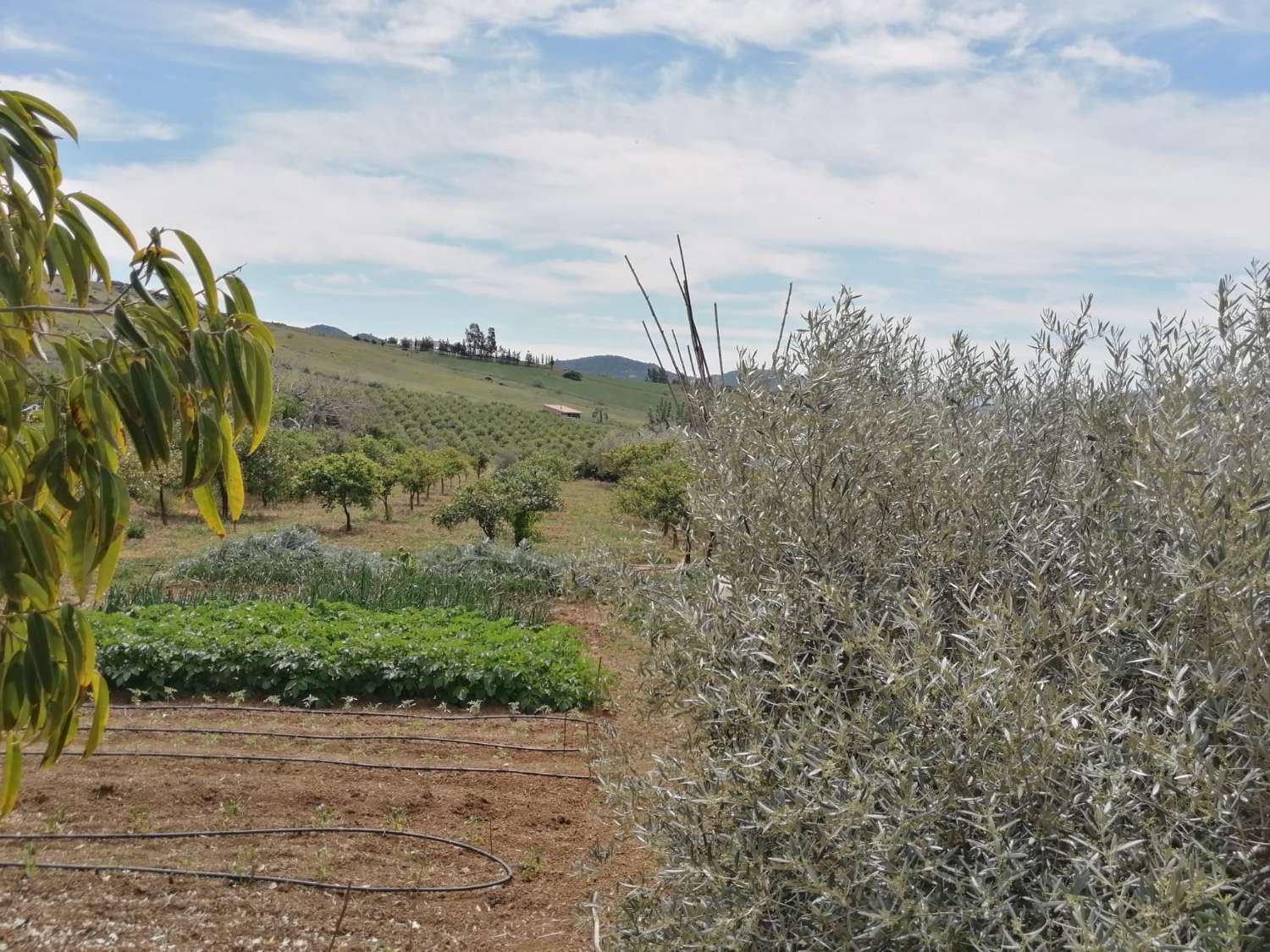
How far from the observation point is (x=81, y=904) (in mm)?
4445

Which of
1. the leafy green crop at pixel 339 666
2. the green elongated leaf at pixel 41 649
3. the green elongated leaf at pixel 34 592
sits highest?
the green elongated leaf at pixel 34 592

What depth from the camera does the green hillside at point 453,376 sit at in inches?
2734

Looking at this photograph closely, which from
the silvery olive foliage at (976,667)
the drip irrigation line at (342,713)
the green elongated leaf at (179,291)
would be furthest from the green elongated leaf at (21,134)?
the drip irrigation line at (342,713)

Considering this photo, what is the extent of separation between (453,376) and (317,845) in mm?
78435

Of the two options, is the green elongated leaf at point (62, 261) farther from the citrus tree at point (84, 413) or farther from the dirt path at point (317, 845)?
the dirt path at point (317, 845)

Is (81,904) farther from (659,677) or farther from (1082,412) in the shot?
(1082,412)

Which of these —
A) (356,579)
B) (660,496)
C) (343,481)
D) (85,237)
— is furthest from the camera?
(343,481)

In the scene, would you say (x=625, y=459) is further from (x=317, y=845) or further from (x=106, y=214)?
(x=106, y=214)

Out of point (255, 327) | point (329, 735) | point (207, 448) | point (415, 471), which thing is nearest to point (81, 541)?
point (207, 448)

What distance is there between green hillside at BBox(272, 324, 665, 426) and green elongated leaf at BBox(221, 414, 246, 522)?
54.0 metres

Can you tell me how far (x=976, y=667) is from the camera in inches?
77.0

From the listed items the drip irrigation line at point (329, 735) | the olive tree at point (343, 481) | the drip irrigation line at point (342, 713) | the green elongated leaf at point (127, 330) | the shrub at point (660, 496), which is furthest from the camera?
the olive tree at point (343, 481)

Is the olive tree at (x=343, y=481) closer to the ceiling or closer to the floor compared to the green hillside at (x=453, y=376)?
closer to the floor

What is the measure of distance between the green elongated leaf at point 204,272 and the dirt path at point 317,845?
214 cm
